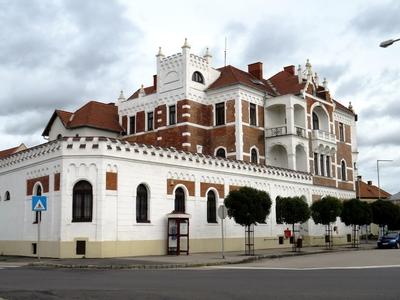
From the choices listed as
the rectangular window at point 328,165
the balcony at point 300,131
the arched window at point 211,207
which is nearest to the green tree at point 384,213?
the rectangular window at point 328,165

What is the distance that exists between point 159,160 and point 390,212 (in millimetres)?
26491

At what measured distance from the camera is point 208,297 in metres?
11.5

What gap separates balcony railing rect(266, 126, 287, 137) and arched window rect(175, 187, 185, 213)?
16.0m

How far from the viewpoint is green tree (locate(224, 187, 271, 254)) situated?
29.5 metres

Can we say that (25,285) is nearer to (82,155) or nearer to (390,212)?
(82,155)

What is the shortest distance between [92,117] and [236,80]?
13751 mm

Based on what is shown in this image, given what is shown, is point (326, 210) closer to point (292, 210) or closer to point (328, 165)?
point (292, 210)

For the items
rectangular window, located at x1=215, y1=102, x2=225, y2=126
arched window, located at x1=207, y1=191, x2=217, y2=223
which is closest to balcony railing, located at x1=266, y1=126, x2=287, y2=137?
rectangular window, located at x1=215, y1=102, x2=225, y2=126

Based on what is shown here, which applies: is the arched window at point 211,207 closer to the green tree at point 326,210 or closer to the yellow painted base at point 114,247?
the yellow painted base at point 114,247

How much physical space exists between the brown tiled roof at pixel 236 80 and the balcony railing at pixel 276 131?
11.5 feet

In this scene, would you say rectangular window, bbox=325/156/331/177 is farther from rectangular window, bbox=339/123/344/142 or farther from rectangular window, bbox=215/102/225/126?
rectangular window, bbox=215/102/225/126

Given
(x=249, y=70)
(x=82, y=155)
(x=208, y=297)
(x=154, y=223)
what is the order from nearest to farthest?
(x=208, y=297) → (x=82, y=155) → (x=154, y=223) → (x=249, y=70)

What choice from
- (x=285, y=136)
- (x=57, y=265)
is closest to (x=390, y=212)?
(x=285, y=136)

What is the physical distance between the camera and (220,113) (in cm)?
4481
